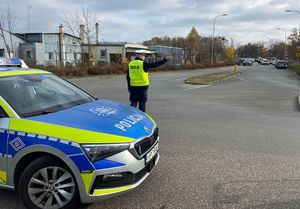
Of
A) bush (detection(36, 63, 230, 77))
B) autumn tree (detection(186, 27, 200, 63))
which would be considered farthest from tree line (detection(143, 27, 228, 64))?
bush (detection(36, 63, 230, 77))

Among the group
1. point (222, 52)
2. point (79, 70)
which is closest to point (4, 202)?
point (79, 70)

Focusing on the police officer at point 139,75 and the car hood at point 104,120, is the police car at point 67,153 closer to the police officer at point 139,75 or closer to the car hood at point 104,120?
the car hood at point 104,120

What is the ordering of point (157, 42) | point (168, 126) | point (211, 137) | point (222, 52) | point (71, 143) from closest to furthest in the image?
point (71, 143)
point (211, 137)
point (168, 126)
point (222, 52)
point (157, 42)

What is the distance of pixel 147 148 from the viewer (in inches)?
156

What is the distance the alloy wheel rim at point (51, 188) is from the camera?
11.7ft

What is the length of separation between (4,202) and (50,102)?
134cm

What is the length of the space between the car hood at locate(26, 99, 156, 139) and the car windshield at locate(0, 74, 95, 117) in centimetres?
23

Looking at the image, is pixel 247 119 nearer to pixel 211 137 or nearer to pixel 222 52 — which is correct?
pixel 211 137

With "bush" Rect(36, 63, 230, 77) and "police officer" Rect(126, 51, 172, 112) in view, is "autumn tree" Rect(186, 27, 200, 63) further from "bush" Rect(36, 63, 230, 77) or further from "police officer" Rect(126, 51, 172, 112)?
"police officer" Rect(126, 51, 172, 112)

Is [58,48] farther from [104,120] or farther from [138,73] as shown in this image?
[104,120]

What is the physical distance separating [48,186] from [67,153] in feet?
1.75

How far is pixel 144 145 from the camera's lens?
12.7 feet

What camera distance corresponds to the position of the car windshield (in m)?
4.04

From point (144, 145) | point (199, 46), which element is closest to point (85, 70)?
point (144, 145)
